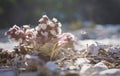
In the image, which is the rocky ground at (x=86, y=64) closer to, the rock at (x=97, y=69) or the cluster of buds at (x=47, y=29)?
the rock at (x=97, y=69)

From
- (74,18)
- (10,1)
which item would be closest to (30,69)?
(10,1)

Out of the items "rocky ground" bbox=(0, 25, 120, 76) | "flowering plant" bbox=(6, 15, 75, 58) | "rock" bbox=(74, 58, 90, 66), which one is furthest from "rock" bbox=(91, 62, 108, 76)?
"flowering plant" bbox=(6, 15, 75, 58)

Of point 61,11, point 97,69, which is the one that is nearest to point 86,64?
point 97,69

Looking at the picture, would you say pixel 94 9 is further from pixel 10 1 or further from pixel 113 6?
pixel 10 1

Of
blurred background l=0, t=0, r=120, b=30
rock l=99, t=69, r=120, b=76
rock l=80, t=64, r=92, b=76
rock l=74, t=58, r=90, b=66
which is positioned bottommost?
rock l=99, t=69, r=120, b=76

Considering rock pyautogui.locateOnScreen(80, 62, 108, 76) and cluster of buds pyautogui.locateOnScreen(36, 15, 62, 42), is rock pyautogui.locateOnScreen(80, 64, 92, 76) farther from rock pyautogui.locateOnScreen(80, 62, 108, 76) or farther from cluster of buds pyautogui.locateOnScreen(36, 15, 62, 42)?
cluster of buds pyautogui.locateOnScreen(36, 15, 62, 42)

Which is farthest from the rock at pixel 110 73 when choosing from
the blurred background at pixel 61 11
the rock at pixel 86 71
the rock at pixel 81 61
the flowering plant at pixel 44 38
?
the blurred background at pixel 61 11
